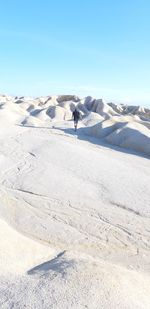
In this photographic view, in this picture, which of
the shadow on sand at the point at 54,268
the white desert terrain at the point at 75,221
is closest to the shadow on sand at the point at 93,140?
the white desert terrain at the point at 75,221

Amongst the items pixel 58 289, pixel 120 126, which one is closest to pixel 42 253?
pixel 58 289

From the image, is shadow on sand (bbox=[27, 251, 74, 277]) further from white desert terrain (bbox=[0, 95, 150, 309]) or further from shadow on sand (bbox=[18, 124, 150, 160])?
shadow on sand (bbox=[18, 124, 150, 160])

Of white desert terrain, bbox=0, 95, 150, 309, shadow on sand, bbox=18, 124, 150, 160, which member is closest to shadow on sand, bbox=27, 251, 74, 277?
white desert terrain, bbox=0, 95, 150, 309

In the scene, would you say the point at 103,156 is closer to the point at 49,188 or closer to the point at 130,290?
the point at 49,188

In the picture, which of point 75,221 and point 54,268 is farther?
point 75,221

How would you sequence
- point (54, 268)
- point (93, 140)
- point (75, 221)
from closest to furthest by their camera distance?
1. point (54, 268)
2. point (75, 221)
3. point (93, 140)

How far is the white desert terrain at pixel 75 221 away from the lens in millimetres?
5855

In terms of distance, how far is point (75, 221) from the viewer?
33.3 feet

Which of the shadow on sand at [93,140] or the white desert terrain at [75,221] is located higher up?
the white desert terrain at [75,221]

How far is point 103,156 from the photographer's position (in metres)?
16.8

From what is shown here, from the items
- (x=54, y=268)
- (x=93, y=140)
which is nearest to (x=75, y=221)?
(x=54, y=268)

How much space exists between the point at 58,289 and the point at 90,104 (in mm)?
→ 49217

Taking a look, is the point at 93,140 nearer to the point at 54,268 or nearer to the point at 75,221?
the point at 75,221

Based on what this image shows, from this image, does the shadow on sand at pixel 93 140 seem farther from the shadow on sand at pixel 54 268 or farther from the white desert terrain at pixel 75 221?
the shadow on sand at pixel 54 268
